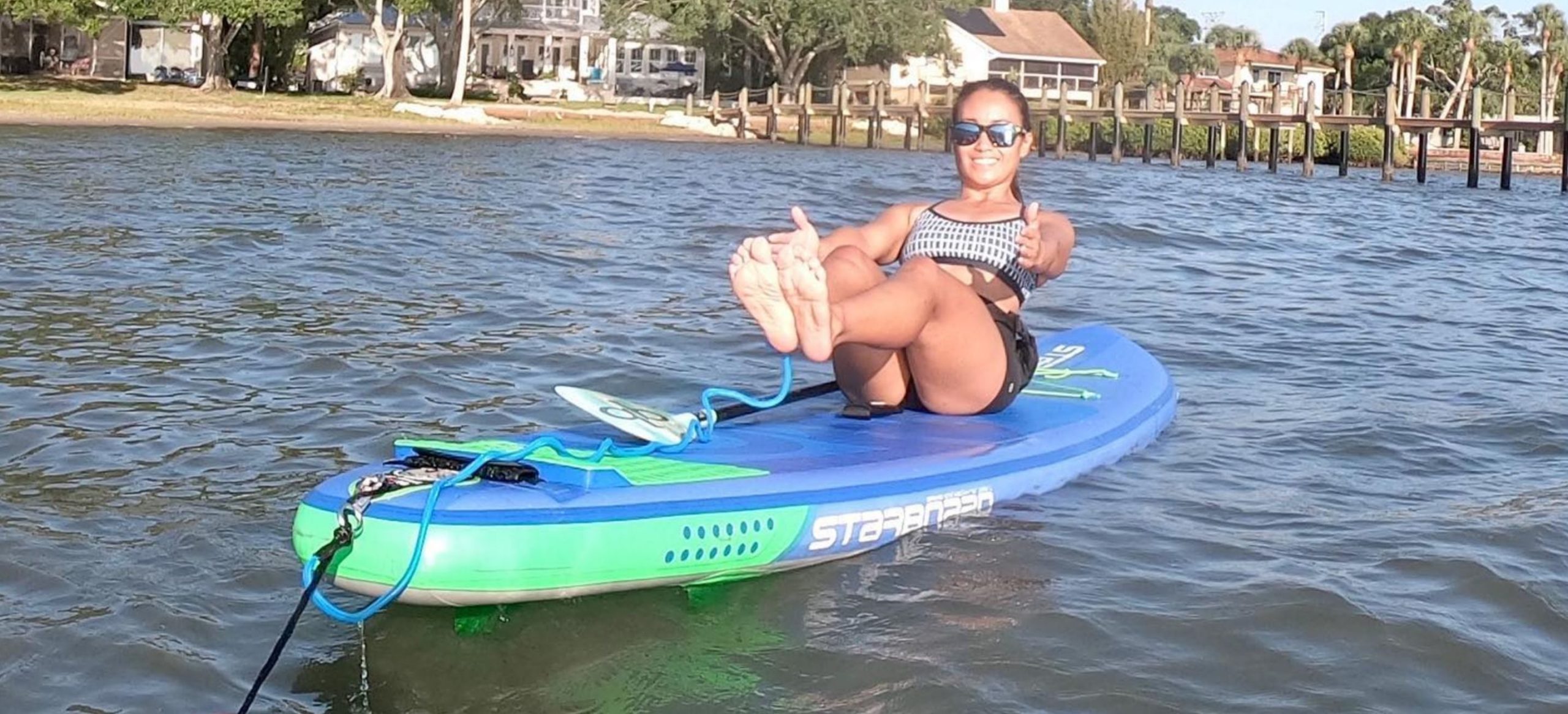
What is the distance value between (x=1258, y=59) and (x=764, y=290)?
244 feet

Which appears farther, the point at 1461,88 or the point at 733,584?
the point at 1461,88

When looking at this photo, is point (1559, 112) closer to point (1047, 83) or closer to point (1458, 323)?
point (1047, 83)

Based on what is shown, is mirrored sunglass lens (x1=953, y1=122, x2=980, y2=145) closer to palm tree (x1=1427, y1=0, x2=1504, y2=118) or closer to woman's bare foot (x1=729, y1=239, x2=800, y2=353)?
woman's bare foot (x1=729, y1=239, x2=800, y2=353)

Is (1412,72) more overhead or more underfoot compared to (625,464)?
more overhead

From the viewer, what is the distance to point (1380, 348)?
880 centimetres

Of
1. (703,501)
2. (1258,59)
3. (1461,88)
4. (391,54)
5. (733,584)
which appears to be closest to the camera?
(703,501)

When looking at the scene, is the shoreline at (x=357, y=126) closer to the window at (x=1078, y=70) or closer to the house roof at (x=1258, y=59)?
the window at (x=1078, y=70)

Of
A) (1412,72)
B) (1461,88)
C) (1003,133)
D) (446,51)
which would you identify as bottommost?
(1003,133)

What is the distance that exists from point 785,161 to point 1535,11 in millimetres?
46584

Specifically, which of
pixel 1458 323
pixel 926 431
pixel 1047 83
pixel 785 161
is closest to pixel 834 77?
pixel 1047 83

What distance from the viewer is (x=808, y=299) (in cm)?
387

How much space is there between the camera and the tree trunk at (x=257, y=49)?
3956cm

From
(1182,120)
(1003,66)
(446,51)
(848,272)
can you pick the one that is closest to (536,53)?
(446,51)

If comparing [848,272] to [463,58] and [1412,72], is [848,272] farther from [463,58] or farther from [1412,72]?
[1412,72]
